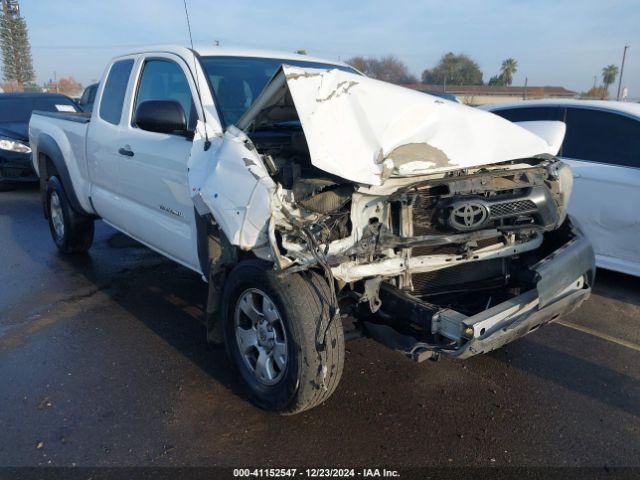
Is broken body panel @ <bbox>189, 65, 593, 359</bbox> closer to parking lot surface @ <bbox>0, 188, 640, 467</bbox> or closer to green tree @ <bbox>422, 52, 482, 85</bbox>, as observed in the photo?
parking lot surface @ <bbox>0, 188, 640, 467</bbox>

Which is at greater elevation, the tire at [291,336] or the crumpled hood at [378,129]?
the crumpled hood at [378,129]

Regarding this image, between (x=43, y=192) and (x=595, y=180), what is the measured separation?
19.6 ft

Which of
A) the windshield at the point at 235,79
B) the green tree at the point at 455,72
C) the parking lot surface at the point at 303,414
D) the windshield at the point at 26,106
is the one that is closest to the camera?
the parking lot surface at the point at 303,414

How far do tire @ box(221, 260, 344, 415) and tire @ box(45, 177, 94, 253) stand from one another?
350 cm

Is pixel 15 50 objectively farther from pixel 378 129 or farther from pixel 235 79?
pixel 378 129

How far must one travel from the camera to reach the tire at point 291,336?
2.82 m

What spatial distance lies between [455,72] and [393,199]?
5214 centimetres

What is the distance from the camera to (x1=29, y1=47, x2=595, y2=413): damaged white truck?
2.84 m

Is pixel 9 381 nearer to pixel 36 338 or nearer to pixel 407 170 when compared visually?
pixel 36 338

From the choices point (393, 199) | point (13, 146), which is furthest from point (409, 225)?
point (13, 146)

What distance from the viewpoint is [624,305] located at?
4914 millimetres

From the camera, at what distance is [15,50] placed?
43031 mm

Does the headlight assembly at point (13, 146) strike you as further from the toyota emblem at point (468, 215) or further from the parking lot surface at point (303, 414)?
the toyota emblem at point (468, 215)

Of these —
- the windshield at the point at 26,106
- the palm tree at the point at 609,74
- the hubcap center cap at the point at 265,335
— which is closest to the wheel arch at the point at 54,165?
the hubcap center cap at the point at 265,335
